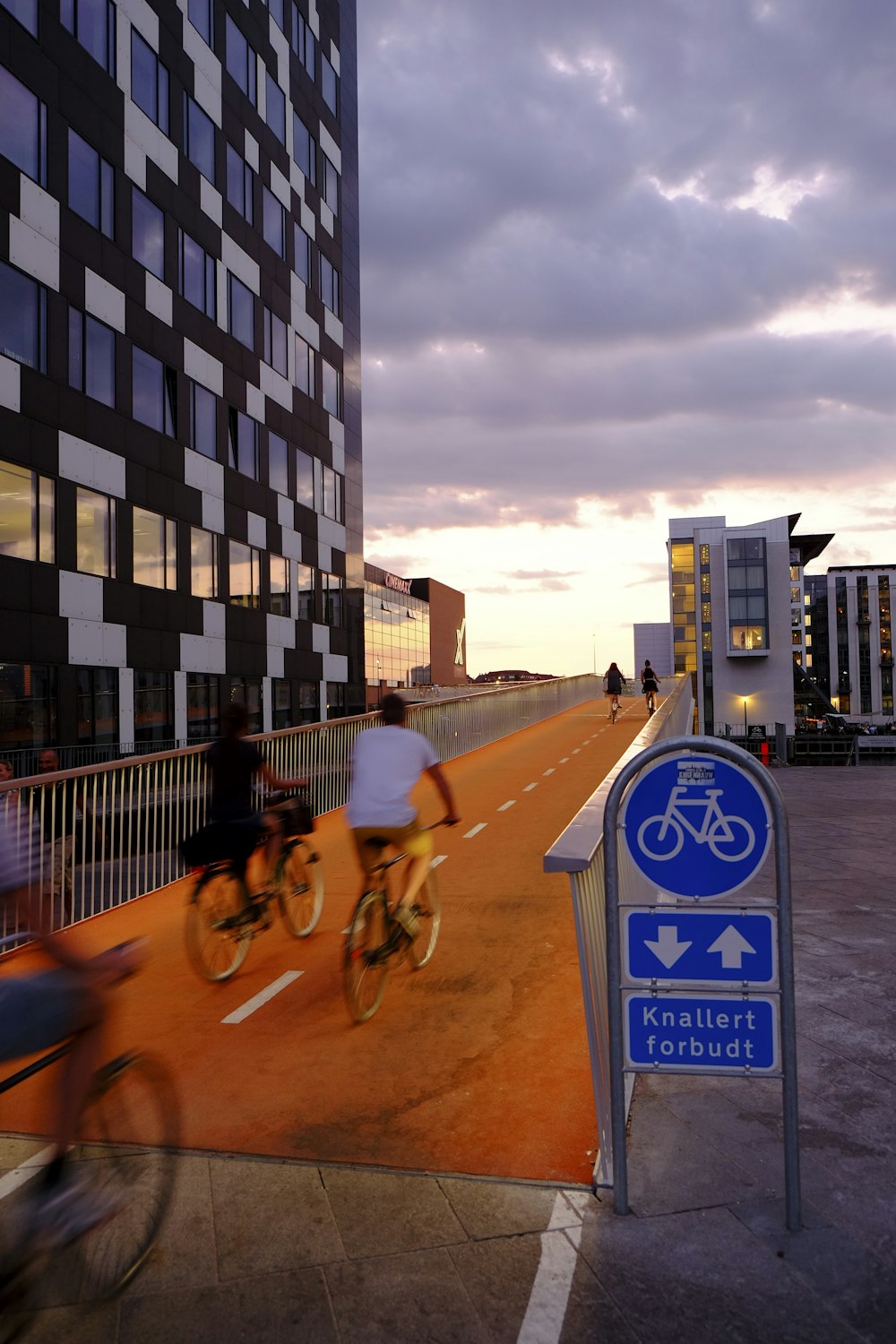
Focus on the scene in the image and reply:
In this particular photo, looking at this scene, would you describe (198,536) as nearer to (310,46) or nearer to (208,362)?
(208,362)

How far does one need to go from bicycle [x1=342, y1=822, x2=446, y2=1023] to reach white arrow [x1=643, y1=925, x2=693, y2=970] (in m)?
2.40

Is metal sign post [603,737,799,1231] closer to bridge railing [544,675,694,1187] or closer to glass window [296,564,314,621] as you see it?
bridge railing [544,675,694,1187]

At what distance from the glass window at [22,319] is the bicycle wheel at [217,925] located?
1477 centimetres

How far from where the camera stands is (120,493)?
71.4 feet

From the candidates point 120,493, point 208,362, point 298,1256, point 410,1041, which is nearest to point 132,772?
point 410,1041

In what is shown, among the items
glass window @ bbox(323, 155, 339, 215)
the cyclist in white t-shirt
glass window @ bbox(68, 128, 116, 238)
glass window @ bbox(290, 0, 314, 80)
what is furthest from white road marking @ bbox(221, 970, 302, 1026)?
glass window @ bbox(323, 155, 339, 215)

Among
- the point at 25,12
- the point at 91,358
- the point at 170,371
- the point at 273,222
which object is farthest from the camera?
the point at 273,222

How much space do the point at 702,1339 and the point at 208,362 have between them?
86.2ft

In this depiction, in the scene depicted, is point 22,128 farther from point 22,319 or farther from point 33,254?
point 22,319

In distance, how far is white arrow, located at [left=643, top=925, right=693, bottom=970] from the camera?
377cm

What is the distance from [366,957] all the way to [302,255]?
3224cm

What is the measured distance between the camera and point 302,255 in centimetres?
3347

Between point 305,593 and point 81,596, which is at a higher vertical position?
point 305,593

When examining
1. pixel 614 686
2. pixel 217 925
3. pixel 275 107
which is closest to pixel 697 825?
pixel 217 925
